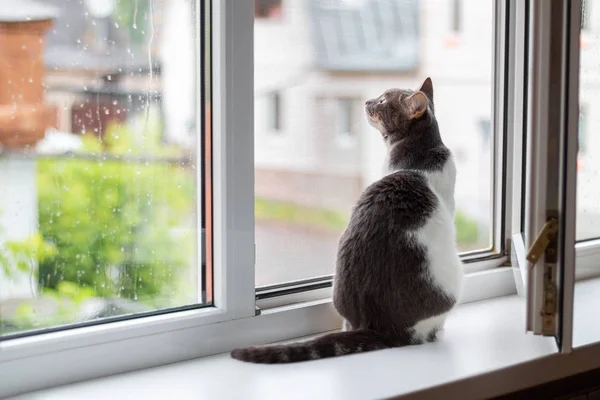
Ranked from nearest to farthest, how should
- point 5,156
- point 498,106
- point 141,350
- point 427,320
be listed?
point 5,156 < point 141,350 < point 427,320 < point 498,106

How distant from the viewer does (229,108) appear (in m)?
1.08

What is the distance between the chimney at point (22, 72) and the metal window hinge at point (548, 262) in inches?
27.3

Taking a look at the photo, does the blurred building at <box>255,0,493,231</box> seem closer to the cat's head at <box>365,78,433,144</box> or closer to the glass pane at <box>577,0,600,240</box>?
the cat's head at <box>365,78,433,144</box>

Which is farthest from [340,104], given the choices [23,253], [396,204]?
[23,253]

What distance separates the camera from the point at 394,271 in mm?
1098

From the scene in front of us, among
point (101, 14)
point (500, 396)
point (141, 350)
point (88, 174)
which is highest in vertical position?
point (101, 14)

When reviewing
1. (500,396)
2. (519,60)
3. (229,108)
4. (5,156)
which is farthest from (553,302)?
(5,156)

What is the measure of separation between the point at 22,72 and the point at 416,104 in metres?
0.63

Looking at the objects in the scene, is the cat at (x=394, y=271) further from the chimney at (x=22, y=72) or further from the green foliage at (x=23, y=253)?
the chimney at (x=22, y=72)

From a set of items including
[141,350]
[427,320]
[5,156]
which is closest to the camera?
[5,156]

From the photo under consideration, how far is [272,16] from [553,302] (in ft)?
2.04

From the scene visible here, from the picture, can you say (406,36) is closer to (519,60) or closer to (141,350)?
(519,60)

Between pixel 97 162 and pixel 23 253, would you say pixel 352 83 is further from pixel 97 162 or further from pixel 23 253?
pixel 23 253

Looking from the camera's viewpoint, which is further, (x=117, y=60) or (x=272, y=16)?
(x=272, y=16)
